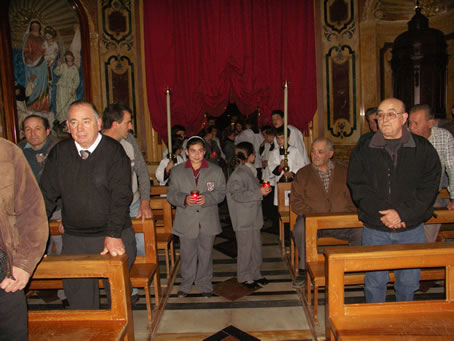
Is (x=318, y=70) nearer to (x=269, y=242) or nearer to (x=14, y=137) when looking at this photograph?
(x=269, y=242)

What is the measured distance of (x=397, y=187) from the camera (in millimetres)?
2545

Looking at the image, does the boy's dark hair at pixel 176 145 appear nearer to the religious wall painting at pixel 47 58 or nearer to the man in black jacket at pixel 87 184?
the religious wall painting at pixel 47 58

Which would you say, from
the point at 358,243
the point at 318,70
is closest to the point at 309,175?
the point at 358,243

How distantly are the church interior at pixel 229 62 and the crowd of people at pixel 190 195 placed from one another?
1.35m

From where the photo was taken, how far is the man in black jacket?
221 centimetres

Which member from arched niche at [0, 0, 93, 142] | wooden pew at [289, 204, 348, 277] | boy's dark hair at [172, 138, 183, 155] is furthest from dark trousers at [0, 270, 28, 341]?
arched niche at [0, 0, 93, 142]

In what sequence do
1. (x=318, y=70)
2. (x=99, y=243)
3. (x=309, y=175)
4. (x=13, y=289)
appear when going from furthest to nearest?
(x=318, y=70) → (x=309, y=175) → (x=99, y=243) → (x=13, y=289)

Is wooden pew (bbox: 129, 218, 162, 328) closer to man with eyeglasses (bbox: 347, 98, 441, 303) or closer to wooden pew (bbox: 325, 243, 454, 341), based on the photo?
wooden pew (bbox: 325, 243, 454, 341)

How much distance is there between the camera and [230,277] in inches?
157

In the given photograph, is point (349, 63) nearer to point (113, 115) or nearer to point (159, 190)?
point (159, 190)

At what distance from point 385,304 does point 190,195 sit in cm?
181

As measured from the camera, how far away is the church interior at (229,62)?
19.1 feet

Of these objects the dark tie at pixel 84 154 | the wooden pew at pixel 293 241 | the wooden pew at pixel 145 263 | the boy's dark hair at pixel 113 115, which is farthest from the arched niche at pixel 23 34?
the wooden pew at pixel 293 241

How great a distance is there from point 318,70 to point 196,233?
13.9ft
